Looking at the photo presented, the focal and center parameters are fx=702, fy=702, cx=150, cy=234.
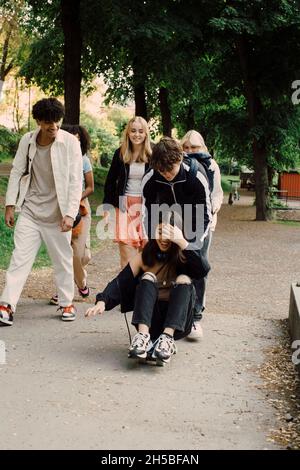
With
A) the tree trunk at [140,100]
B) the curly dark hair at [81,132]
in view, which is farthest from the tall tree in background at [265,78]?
the curly dark hair at [81,132]

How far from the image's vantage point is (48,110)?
6031 millimetres

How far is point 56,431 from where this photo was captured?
3.80m

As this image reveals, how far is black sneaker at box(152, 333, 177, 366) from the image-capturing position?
16.2ft

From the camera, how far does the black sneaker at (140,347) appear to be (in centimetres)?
495

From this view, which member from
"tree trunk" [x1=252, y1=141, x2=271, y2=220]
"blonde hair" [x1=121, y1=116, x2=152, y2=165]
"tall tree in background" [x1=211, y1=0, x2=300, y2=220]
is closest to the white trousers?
"blonde hair" [x1=121, y1=116, x2=152, y2=165]

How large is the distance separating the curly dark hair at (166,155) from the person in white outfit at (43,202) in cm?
118

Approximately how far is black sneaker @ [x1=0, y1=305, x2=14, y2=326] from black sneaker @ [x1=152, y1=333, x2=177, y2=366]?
1.70 metres

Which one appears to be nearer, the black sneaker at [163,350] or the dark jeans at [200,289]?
the black sneaker at [163,350]

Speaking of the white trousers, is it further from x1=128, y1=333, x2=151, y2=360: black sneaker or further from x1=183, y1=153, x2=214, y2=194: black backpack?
x1=128, y1=333, x2=151, y2=360: black sneaker

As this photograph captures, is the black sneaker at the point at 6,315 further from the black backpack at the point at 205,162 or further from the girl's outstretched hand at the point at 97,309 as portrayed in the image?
the black backpack at the point at 205,162

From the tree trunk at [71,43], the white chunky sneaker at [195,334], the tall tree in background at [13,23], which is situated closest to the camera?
the white chunky sneaker at [195,334]

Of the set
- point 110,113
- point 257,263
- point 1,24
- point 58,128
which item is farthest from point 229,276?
point 110,113

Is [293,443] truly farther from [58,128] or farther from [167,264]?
[58,128]

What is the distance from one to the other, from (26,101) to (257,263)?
4141cm
